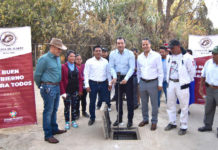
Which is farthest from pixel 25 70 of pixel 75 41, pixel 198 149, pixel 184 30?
pixel 184 30

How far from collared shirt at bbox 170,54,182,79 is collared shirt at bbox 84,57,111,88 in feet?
4.65

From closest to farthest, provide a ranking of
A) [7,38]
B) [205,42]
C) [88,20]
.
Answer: [7,38] < [205,42] < [88,20]

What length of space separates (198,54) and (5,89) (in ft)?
17.4

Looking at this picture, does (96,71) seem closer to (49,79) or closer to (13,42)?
(49,79)

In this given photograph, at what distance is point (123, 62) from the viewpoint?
4.45m

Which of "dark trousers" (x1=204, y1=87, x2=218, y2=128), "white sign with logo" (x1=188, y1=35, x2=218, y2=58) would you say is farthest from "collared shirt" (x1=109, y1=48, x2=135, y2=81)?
"white sign with logo" (x1=188, y1=35, x2=218, y2=58)

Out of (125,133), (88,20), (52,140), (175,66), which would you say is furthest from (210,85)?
(88,20)

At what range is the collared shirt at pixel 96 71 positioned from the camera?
4.66 metres

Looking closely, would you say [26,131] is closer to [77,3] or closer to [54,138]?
[54,138]

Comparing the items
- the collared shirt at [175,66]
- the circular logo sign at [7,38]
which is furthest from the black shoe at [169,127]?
the circular logo sign at [7,38]

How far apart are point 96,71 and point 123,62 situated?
26.9 inches

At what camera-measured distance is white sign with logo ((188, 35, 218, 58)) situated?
19.2ft

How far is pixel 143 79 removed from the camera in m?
4.51

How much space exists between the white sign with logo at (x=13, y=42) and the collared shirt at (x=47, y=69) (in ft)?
3.15
